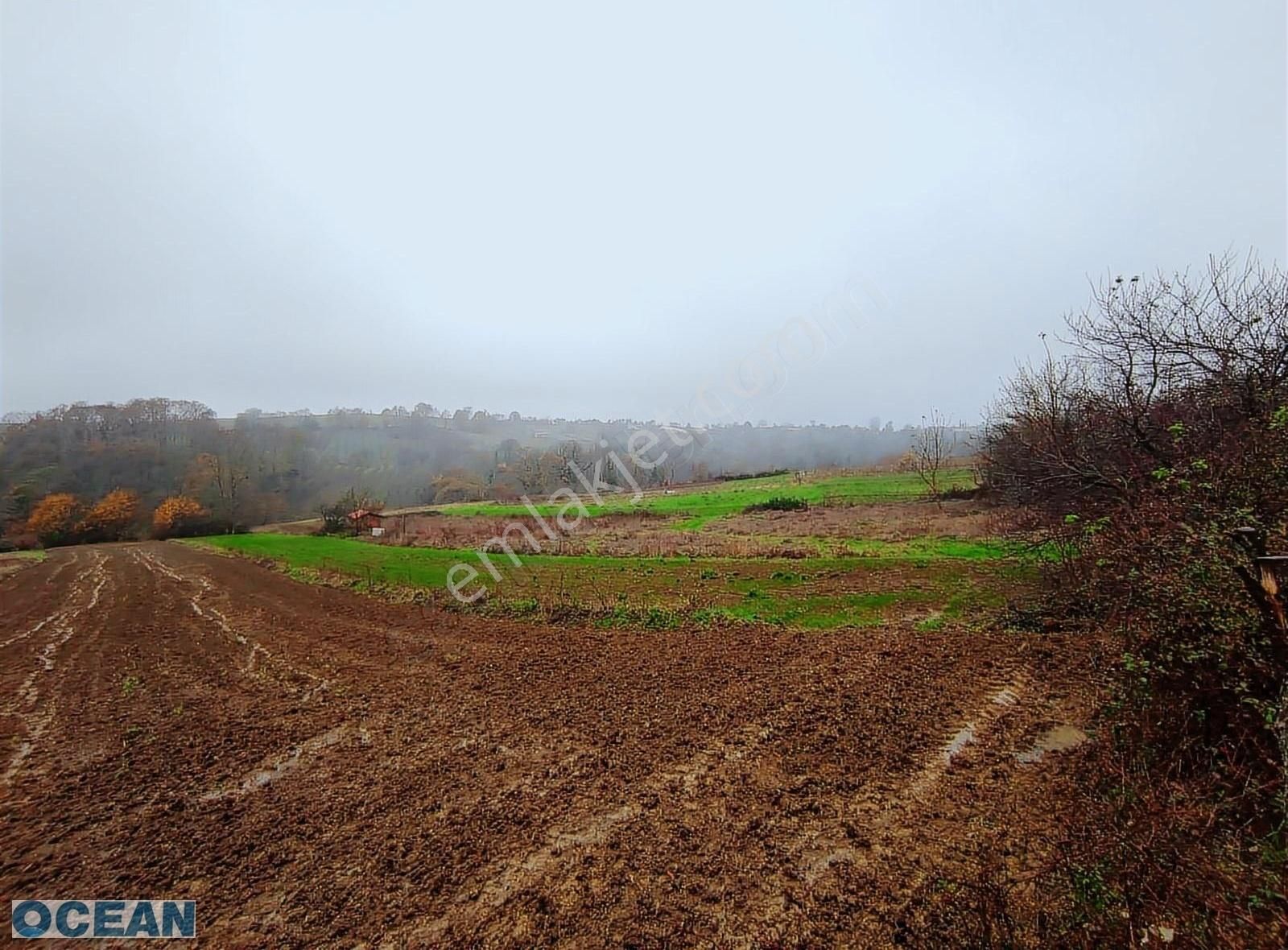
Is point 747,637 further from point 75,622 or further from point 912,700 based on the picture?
point 75,622

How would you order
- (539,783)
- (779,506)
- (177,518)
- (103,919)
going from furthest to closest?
(177,518) → (779,506) → (539,783) → (103,919)

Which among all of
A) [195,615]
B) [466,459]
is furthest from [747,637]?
[466,459]

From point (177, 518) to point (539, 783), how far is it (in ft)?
230

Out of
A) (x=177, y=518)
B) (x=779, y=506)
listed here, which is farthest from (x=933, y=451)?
(x=177, y=518)

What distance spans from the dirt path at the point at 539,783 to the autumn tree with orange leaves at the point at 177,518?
5700cm

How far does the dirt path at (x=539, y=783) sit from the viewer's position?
3830mm

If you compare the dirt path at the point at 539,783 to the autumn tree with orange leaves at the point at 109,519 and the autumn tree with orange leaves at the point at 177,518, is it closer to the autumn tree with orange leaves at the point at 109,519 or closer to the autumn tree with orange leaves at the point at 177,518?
the autumn tree with orange leaves at the point at 177,518

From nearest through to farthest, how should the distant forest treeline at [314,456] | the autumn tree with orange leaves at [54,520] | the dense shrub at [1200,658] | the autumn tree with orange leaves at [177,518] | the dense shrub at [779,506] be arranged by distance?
the dense shrub at [1200,658]
the dense shrub at [779,506]
the autumn tree with orange leaves at [54,520]
the autumn tree with orange leaves at [177,518]
the distant forest treeline at [314,456]

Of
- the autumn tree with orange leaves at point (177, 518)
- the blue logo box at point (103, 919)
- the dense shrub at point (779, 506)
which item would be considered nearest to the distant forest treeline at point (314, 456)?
the autumn tree with orange leaves at point (177, 518)

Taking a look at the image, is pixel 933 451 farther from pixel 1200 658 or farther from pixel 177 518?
pixel 177 518

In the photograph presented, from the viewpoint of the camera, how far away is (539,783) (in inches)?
221

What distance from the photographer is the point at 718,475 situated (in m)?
79.8

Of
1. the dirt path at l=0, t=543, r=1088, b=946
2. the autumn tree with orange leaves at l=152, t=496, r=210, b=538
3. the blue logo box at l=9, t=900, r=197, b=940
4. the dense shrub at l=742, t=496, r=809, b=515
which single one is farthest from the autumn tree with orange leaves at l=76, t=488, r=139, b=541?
the blue logo box at l=9, t=900, r=197, b=940

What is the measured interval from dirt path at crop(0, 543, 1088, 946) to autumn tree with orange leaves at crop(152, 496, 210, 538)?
2244 inches
